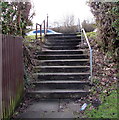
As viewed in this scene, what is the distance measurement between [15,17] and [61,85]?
285cm

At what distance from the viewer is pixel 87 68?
5.01 metres

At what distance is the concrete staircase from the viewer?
13.5 ft

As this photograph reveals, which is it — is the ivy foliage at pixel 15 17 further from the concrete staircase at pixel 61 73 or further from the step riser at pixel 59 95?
the step riser at pixel 59 95

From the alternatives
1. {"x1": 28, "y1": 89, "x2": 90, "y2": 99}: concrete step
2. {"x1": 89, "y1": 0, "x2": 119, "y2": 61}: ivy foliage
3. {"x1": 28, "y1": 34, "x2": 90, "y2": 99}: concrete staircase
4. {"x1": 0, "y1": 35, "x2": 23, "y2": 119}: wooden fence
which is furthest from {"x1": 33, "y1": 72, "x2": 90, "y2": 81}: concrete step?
{"x1": 89, "y1": 0, "x2": 119, "y2": 61}: ivy foliage

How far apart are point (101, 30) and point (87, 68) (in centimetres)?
181

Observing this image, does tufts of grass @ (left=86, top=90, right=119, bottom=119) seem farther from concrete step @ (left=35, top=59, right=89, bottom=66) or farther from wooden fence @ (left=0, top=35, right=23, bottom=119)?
concrete step @ (left=35, top=59, right=89, bottom=66)

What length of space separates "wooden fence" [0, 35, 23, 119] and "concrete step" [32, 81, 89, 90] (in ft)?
2.70

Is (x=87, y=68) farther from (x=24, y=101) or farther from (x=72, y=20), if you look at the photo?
(x=72, y=20)

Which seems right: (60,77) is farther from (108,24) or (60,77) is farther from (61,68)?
(108,24)

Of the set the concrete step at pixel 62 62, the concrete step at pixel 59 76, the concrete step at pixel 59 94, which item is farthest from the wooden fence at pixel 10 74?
the concrete step at pixel 62 62

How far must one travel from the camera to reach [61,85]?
4.39 metres

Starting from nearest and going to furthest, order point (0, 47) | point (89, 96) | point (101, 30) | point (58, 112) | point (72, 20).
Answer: point (0, 47)
point (58, 112)
point (89, 96)
point (101, 30)
point (72, 20)

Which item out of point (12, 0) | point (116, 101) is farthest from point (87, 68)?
point (12, 0)

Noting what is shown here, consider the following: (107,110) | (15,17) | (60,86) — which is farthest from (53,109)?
(15,17)
